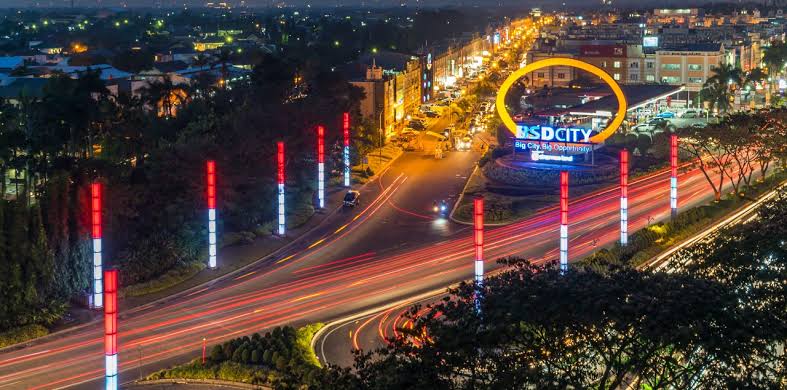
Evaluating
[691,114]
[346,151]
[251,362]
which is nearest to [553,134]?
[346,151]

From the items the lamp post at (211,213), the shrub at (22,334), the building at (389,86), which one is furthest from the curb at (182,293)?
the building at (389,86)

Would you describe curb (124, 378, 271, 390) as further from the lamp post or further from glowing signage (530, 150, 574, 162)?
glowing signage (530, 150, 574, 162)

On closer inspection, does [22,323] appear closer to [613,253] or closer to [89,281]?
[89,281]

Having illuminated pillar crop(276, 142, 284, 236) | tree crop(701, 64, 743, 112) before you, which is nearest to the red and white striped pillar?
illuminated pillar crop(276, 142, 284, 236)

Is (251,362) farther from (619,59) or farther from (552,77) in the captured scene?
(619,59)

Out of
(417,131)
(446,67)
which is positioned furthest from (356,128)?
(446,67)

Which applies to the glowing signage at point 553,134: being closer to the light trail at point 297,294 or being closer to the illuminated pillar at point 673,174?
the light trail at point 297,294
